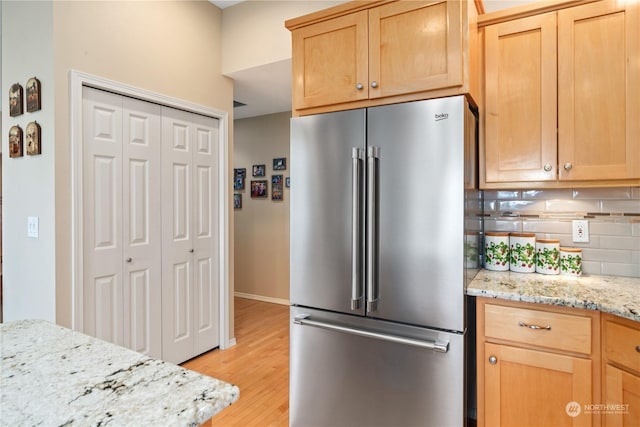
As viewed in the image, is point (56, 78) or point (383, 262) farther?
point (56, 78)

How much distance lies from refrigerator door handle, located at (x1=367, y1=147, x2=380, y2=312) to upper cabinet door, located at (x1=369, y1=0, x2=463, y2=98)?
1.11 feet

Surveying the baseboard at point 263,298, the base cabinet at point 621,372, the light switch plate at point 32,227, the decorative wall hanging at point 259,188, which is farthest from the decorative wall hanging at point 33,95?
the baseboard at point 263,298

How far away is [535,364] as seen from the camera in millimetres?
1481

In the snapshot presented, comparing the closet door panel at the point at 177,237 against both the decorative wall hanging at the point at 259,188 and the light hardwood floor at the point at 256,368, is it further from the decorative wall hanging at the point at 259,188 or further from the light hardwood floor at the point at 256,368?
the decorative wall hanging at the point at 259,188

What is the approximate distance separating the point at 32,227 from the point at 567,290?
283 centimetres

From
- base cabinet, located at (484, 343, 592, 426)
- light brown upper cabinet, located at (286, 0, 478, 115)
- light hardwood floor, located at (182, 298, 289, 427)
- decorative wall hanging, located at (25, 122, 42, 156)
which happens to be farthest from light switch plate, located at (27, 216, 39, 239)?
base cabinet, located at (484, 343, 592, 426)

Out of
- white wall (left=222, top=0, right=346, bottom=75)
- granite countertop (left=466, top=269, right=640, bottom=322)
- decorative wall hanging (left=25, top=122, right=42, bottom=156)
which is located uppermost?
white wall (left=222, top=0, right=346, bottom=75)

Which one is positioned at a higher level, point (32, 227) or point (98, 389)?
point (32, 227)

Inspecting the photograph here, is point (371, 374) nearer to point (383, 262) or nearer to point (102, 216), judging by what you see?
point (383, 262)

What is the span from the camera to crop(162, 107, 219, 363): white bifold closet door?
2574mm

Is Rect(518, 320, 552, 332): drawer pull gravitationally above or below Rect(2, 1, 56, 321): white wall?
below

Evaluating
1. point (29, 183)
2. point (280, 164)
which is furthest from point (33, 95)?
point (280, 164)

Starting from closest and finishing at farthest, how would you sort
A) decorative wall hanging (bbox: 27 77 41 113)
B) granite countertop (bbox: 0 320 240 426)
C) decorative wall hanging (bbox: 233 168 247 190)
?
granite countertop (bbox: 0 320 240 426) < decorative wall hanging (bbox: 27 77 41 113) < decorative wall hanging (bbox: 233 168 247 190)

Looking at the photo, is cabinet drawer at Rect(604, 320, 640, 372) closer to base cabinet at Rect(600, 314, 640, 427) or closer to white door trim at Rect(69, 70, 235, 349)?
base cabinet at Rect(600, 314, 640, 427)
